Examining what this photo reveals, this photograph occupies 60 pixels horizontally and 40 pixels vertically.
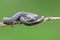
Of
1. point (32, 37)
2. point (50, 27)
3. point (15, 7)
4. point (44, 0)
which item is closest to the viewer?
point (32, 37)

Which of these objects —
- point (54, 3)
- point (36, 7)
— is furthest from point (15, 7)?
point (54, 3)

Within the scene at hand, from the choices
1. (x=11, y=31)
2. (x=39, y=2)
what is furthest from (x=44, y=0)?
(x=11, y=31)

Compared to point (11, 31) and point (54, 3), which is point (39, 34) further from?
point (54, 3)

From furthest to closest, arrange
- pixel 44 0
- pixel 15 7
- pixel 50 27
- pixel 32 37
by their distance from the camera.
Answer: pixel 44 0 < pixel 15 7 < pixel 50 27 < pixel 32 37

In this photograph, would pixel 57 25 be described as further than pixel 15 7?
No

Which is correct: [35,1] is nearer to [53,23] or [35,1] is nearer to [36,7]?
[36,7]

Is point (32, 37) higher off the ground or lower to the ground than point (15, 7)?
lower
